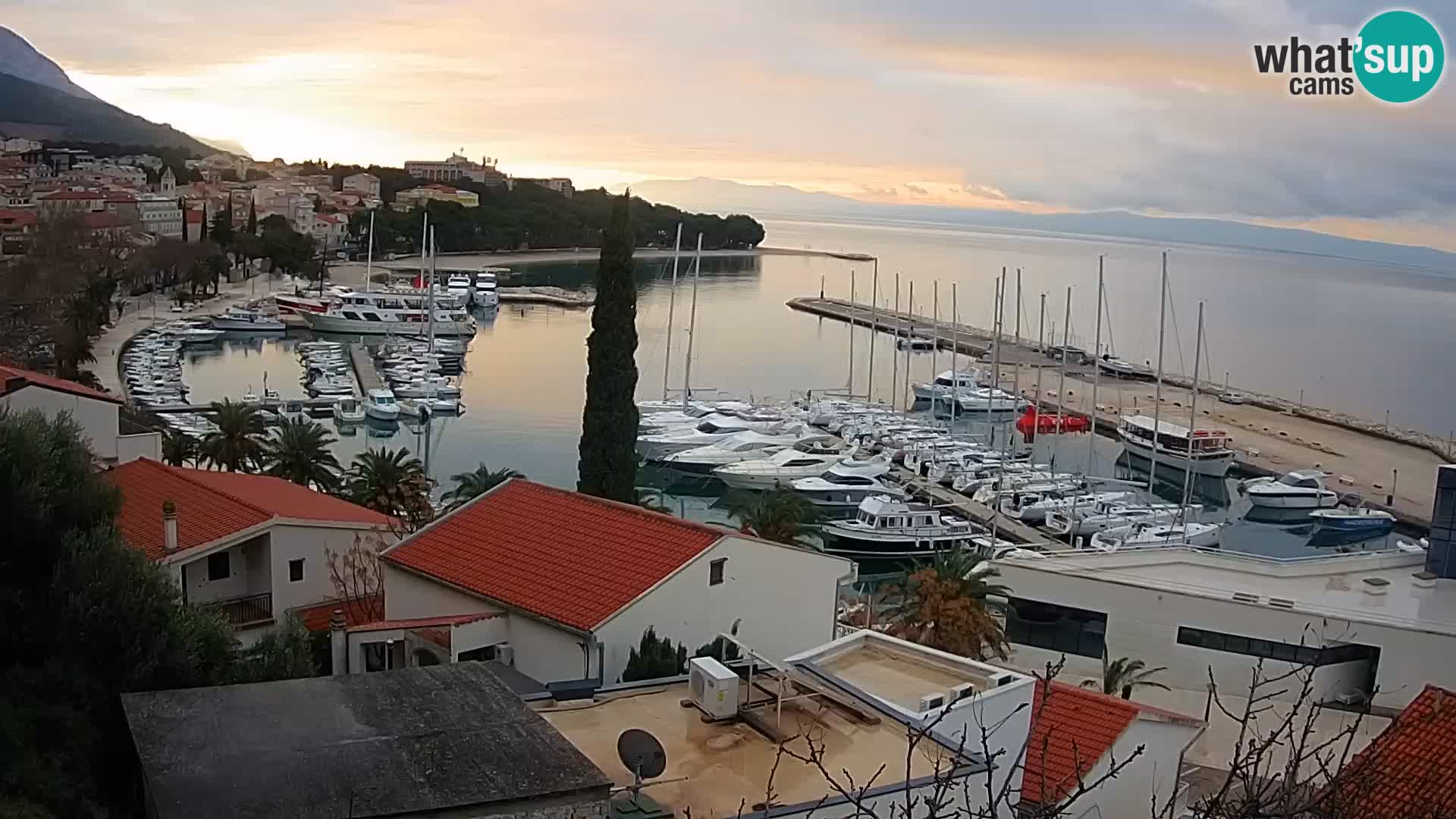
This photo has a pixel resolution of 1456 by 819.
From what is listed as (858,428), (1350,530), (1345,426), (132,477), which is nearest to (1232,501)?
(1350,530)

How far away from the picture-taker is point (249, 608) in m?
12.6

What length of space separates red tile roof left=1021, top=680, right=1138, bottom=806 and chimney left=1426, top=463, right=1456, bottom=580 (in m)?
6.94

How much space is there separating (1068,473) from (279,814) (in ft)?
99.2

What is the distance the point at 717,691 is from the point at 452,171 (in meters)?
160

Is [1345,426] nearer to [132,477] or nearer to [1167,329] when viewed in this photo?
[1167,329]

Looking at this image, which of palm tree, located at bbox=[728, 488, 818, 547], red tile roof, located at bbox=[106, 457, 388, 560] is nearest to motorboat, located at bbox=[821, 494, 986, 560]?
palm tree, located at bbox=[728, 488, 818, 547]

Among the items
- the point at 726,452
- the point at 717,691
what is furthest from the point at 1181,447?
the point at 717,691

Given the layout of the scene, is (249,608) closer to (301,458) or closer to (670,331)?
(301,458)

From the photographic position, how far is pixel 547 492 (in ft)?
37.9

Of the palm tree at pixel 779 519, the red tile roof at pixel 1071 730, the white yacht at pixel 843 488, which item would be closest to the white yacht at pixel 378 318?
the white yacht at pixel 843 488

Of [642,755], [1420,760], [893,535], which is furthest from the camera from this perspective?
[893,535]

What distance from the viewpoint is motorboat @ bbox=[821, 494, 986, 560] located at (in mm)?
25344

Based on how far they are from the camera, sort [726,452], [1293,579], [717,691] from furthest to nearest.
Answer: [726,452], [1293,579], [717,691]

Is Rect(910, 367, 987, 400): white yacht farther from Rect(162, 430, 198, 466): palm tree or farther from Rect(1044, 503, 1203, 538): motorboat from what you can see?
Rect(162, 430, 198, 466): palm tree
